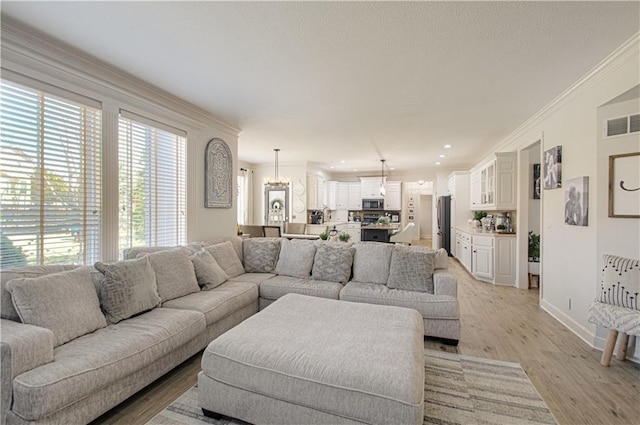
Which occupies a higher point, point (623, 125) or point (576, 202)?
point (623, 125)

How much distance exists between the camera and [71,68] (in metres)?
2.37

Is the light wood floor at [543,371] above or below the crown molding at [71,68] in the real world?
below

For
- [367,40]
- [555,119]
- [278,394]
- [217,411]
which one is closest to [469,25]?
[367,40]

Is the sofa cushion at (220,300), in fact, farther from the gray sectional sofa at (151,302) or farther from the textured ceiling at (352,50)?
the textured ceiling at (352,50)

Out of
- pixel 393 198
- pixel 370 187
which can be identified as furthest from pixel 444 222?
pixel 370 187

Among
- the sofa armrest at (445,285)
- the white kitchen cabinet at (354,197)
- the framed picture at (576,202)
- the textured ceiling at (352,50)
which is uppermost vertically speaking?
the textured ceiling at (352,50)

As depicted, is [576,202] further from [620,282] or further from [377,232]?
[377,232]

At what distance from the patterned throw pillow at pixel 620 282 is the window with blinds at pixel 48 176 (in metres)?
4.58

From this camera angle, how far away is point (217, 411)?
5.71 feet

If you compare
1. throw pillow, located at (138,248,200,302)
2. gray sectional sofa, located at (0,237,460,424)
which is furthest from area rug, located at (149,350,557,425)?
throw pillow, located at (138,248,200,302)

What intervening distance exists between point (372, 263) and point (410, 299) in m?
0.67

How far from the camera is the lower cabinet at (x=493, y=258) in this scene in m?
4.95

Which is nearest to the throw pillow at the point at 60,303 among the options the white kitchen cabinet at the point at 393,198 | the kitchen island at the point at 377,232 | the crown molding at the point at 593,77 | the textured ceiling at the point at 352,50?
the textured ceiling at the point at 352,50

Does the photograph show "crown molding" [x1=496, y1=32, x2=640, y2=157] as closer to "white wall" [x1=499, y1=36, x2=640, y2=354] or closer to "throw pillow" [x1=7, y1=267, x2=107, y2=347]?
"white wall" [x1=499, y1=36, x2=640, y2=354]
